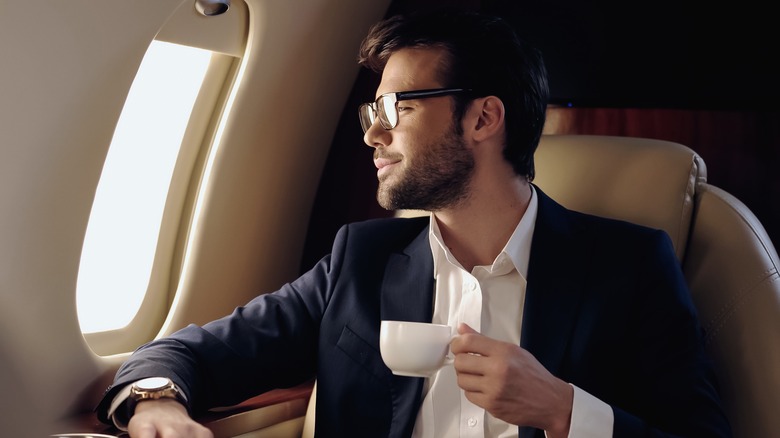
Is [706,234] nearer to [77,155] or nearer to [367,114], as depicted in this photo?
[367,114]

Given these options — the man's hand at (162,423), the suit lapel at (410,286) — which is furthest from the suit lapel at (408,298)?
the man's hand at (162,423)

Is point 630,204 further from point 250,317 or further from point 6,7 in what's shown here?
point 6,7

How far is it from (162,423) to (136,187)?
0.80 m

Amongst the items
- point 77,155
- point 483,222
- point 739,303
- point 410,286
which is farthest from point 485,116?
point 77,155

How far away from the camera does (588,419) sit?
131cm

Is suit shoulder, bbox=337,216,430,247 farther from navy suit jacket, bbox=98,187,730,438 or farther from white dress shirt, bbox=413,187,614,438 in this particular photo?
white dress shirt, bbox=413,187,614,438

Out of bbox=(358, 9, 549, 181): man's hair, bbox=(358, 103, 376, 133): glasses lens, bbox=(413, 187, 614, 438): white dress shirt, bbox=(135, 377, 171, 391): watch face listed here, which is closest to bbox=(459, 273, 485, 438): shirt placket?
bbox=(413, 187, 614, 438): white dress shirt

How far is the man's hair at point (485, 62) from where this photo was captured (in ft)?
5.67

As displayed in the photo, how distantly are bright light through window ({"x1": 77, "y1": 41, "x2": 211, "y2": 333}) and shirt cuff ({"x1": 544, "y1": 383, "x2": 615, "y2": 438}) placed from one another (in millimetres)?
1101

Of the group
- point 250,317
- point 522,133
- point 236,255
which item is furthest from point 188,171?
point 522,133

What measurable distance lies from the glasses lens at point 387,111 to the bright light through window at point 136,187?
0.53 m

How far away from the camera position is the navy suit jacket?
1.43 meters

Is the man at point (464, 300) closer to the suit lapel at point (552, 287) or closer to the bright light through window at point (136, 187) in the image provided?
the suit lapel at point (552, 287)

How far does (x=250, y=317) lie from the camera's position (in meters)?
1.70
